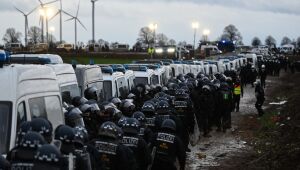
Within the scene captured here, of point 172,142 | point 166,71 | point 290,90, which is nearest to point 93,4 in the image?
point 290,90

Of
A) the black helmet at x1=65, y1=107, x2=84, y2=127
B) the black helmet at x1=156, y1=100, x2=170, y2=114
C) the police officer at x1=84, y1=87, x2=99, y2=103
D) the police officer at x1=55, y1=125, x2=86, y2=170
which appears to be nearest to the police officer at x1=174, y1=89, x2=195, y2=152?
the police officer at x1=84, y1=87, x2=99, y2=103

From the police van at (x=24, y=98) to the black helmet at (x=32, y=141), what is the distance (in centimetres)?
134

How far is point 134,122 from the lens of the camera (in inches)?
324

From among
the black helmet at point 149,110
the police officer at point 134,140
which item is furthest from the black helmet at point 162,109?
the police officer at point 134,140

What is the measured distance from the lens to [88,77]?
14.4 m

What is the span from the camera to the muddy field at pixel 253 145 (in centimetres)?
1377

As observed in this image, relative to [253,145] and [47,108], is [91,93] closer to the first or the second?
[47,108]

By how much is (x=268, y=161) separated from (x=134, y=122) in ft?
21.2

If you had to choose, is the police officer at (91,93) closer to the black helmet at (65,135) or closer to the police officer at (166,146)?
the police officer at (166,146)

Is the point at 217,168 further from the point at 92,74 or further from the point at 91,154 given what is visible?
the point at 91,154

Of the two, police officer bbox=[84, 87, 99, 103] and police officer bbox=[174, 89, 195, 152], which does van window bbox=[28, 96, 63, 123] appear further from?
police officer bbox=[174, 89, 195, 152]

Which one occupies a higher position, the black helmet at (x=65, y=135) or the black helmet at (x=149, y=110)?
the black helmet at (x=65, y=135)

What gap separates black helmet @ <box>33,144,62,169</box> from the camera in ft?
16.4

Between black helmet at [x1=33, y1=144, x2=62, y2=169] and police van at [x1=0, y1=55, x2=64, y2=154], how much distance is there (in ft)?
5.35
